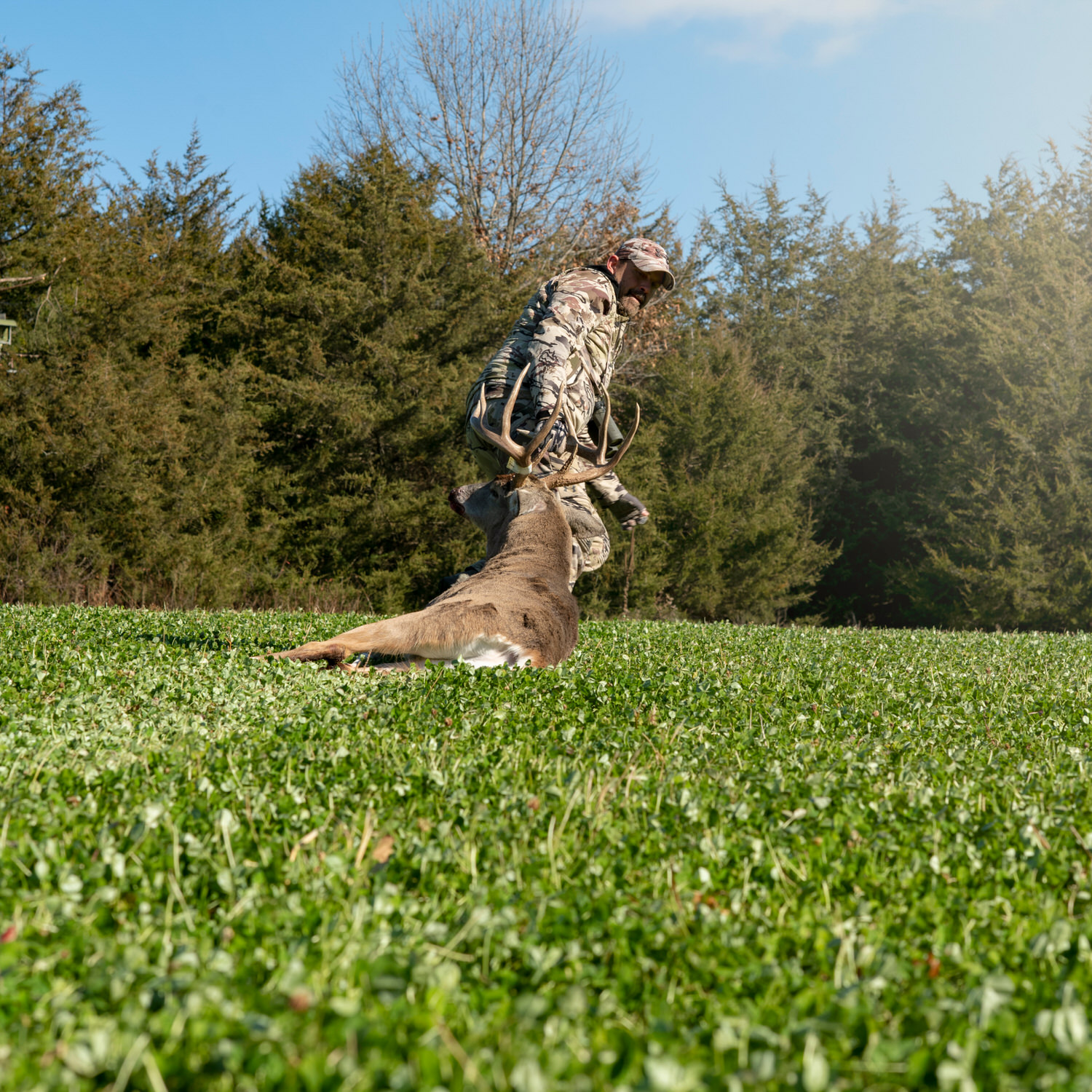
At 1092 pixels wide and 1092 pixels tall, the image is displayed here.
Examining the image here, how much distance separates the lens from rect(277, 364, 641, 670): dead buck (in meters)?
5.64

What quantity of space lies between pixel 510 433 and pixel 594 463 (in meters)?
1.62

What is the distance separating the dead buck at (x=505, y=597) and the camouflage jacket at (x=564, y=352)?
431 mm

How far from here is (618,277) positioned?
29.3 ft

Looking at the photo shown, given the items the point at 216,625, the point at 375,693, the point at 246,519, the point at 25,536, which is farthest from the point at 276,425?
the point at 375,693

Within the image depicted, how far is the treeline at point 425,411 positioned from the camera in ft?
58.1

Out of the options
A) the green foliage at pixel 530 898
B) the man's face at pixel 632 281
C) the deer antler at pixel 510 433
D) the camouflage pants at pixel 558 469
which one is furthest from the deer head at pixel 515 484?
the green foliage at pixel 530 898

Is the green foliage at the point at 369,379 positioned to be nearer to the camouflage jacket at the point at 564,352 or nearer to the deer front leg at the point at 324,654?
the camouflage jacket at the point at 564,352

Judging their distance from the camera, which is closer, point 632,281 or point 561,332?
point 561,332

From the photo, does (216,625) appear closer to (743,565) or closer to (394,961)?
(394,961)

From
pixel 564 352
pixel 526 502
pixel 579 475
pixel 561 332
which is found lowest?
pixel 526 502

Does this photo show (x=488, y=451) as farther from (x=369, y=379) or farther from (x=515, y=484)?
(x=369, y=379)

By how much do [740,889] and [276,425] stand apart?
794 inches

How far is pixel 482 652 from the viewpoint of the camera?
18.9ft

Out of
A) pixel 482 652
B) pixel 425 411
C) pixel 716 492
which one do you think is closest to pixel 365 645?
pixel 482 652
